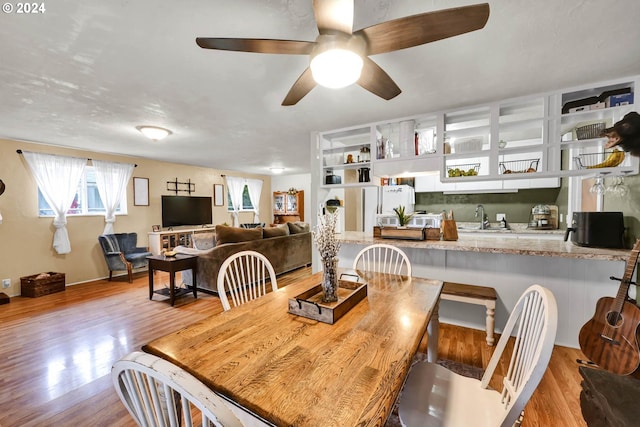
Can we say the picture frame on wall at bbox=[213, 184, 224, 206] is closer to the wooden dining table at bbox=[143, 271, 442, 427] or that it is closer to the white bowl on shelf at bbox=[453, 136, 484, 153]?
the white bowl on shelf at bbox=[453, 136, 484, 153]

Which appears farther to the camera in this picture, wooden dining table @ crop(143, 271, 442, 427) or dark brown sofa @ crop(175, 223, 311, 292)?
dark brown sofa @ crop(175, 223, 311, 292)

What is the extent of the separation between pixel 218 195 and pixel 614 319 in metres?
7.06

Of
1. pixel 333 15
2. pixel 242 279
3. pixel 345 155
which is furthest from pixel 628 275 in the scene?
pixel 345 155

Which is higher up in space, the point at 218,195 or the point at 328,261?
the point at 218,195

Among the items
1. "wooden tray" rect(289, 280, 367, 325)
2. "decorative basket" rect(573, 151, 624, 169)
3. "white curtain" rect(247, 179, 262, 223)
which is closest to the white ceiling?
"decorative basket" rect(573, 151, 624, 169)

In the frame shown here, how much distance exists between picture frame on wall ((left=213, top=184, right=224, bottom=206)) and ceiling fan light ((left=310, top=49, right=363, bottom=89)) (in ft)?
20.1

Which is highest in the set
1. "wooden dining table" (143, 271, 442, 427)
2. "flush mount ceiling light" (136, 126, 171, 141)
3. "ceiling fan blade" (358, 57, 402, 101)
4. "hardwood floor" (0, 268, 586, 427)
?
"flush mount ceiling light" (136, 126, 171, 141)

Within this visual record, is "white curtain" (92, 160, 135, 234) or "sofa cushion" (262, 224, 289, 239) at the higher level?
"white curtain" (92, 160, 135, 234)

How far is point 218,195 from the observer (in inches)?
271

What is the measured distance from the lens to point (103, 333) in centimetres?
264

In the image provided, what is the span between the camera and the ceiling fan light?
3.94ft

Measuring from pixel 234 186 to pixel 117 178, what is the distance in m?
2.81

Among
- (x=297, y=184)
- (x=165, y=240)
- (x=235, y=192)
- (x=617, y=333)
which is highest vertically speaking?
(x=297, y=184)

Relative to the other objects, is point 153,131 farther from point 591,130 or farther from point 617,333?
point 617,333
